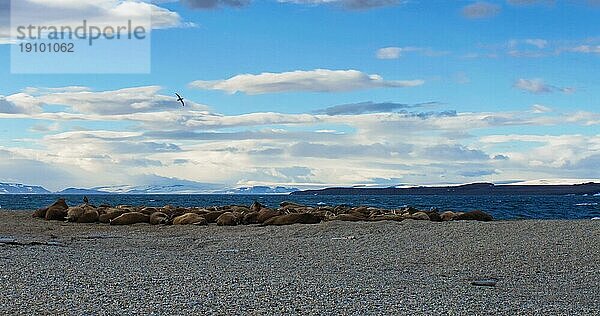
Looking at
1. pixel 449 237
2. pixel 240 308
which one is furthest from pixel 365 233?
pixel 240 308

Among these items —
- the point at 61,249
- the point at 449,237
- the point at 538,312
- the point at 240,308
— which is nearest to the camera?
the point at 240,308

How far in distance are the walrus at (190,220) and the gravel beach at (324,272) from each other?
469 cm

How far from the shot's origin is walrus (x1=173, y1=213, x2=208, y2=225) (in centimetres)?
2630

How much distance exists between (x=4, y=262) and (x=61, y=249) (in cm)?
286

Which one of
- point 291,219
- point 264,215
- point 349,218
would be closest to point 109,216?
point 264,215

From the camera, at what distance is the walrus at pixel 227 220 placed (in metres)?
25.7

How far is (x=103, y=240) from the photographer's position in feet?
63.9

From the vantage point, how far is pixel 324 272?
41.5ft

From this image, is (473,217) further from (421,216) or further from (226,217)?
(226,217)

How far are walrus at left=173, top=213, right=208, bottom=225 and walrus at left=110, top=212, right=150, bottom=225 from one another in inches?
44.6

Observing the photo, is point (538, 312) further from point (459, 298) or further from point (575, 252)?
point (575, 252)

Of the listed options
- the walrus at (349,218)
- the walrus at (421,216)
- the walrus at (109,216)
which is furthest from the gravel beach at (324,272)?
the walrus at (109,216)

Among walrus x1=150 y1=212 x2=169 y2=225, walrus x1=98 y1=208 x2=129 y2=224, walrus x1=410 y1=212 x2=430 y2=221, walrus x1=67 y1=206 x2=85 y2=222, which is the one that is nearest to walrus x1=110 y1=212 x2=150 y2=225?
walrus x1=150 y1=212 x2=169 y2=225

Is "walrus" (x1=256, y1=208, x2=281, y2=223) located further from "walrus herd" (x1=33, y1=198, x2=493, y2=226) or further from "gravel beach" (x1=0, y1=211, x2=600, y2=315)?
"gravel beach" (x1=0, y1=211, x2=600, y2=315)
